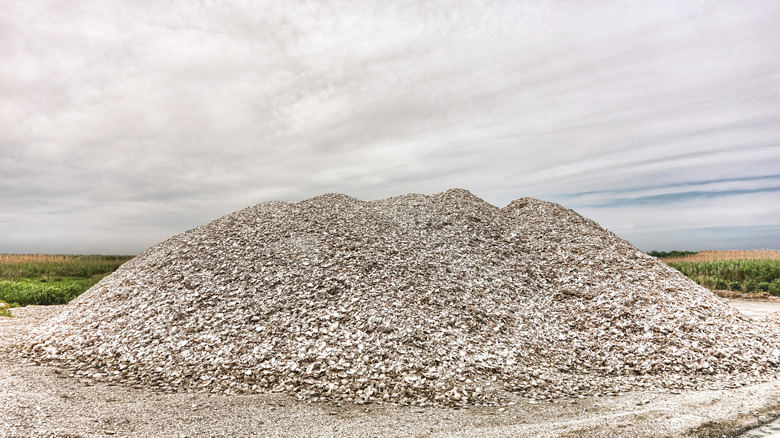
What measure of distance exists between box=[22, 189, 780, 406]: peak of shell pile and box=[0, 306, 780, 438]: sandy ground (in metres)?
0.38

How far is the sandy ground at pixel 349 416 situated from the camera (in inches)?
203

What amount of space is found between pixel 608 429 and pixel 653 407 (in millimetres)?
1281

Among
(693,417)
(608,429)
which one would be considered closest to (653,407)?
(693,417)

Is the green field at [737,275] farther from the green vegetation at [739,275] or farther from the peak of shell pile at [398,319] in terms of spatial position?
the peak of shell pile at [398,319]

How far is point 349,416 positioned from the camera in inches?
222

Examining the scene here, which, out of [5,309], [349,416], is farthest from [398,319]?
[5,309]

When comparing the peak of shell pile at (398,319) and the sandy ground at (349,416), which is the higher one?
the peak of shell pile at (398,319)

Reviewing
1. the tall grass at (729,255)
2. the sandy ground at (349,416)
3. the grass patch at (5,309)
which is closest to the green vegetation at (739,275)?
the tall grass at (729,255)

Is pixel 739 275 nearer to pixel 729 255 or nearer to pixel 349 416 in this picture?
pixel 729 255

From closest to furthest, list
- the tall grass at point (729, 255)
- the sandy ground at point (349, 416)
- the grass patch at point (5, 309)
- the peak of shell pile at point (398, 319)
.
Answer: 1. the sandy ground at point (349, 416)
2. the peak of shell pile at point (398, 319)
3. the grass patch at point (5, 309)
4. the tall grass at point (729, 255)

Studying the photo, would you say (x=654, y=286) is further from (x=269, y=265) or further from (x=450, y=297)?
(x=269, y=265)

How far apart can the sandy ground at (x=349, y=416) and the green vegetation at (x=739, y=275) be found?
15.9 meters

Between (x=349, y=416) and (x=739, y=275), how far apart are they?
2305 cm

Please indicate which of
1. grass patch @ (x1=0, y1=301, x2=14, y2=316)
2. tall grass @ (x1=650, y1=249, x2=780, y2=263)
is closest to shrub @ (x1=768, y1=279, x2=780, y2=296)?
tall grass @ (x1=650, y1=249, x2=780, y2=263)
